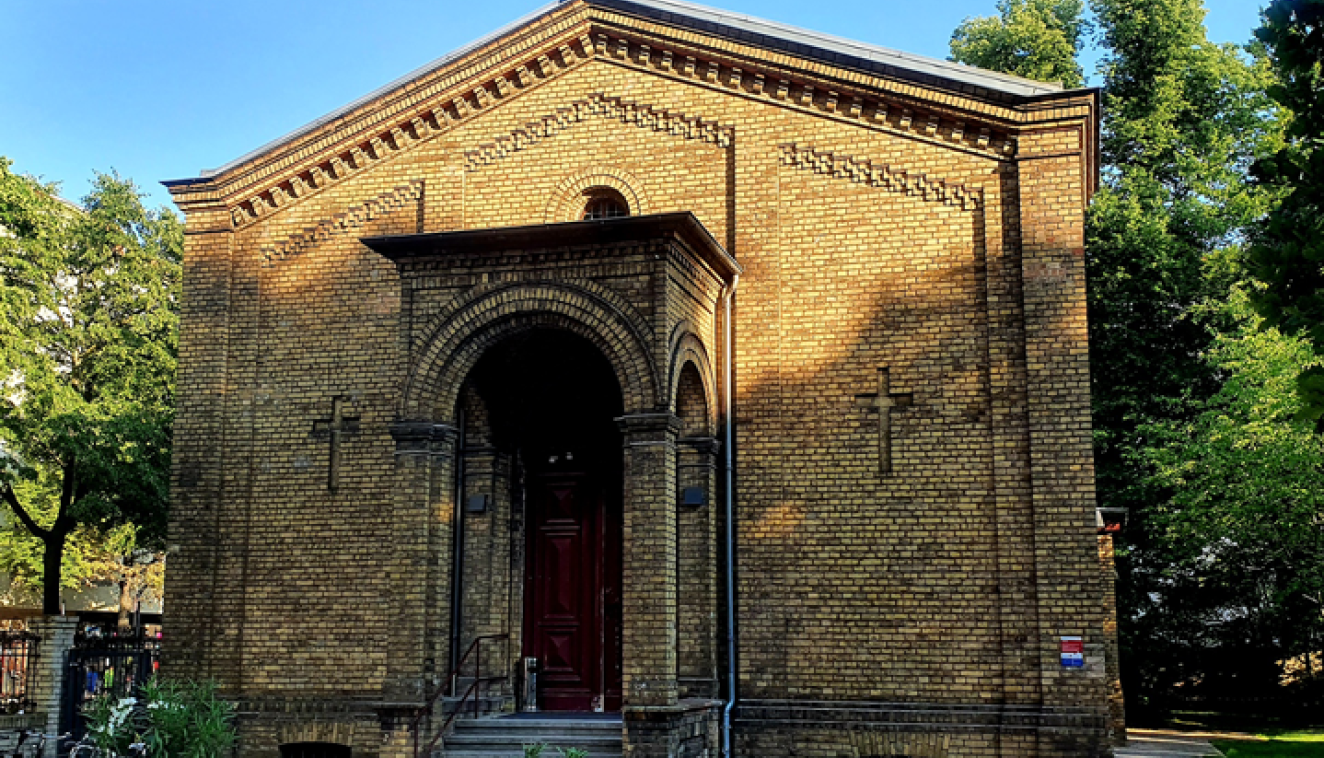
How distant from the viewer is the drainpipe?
39.4ft

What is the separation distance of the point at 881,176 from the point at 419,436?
5.83 meters

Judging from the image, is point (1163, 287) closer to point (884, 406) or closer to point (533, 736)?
point (884, 406)

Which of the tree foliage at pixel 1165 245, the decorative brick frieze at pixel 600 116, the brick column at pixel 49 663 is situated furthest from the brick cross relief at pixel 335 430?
the tree foliage at pixel 1165 245

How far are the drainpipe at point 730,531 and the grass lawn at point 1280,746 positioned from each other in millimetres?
10048

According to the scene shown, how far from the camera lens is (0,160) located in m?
18.7

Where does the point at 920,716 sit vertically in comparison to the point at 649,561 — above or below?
below

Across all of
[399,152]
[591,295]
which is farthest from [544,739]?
[399,152]

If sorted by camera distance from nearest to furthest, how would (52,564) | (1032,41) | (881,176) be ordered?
(881,176) < (52,564) < (1032,41)

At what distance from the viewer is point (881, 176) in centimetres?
1287

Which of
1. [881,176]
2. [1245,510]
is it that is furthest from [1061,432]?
[1245,510]

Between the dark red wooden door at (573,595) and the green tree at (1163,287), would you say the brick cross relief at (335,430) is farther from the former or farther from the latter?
the green tree at (1163,287)

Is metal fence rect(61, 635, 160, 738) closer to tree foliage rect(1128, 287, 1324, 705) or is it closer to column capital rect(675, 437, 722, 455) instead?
column capital rect(675, 437, 722, 455)

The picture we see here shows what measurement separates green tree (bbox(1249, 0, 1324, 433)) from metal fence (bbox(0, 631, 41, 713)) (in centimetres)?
1563

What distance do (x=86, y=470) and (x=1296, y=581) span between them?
22712 mm
